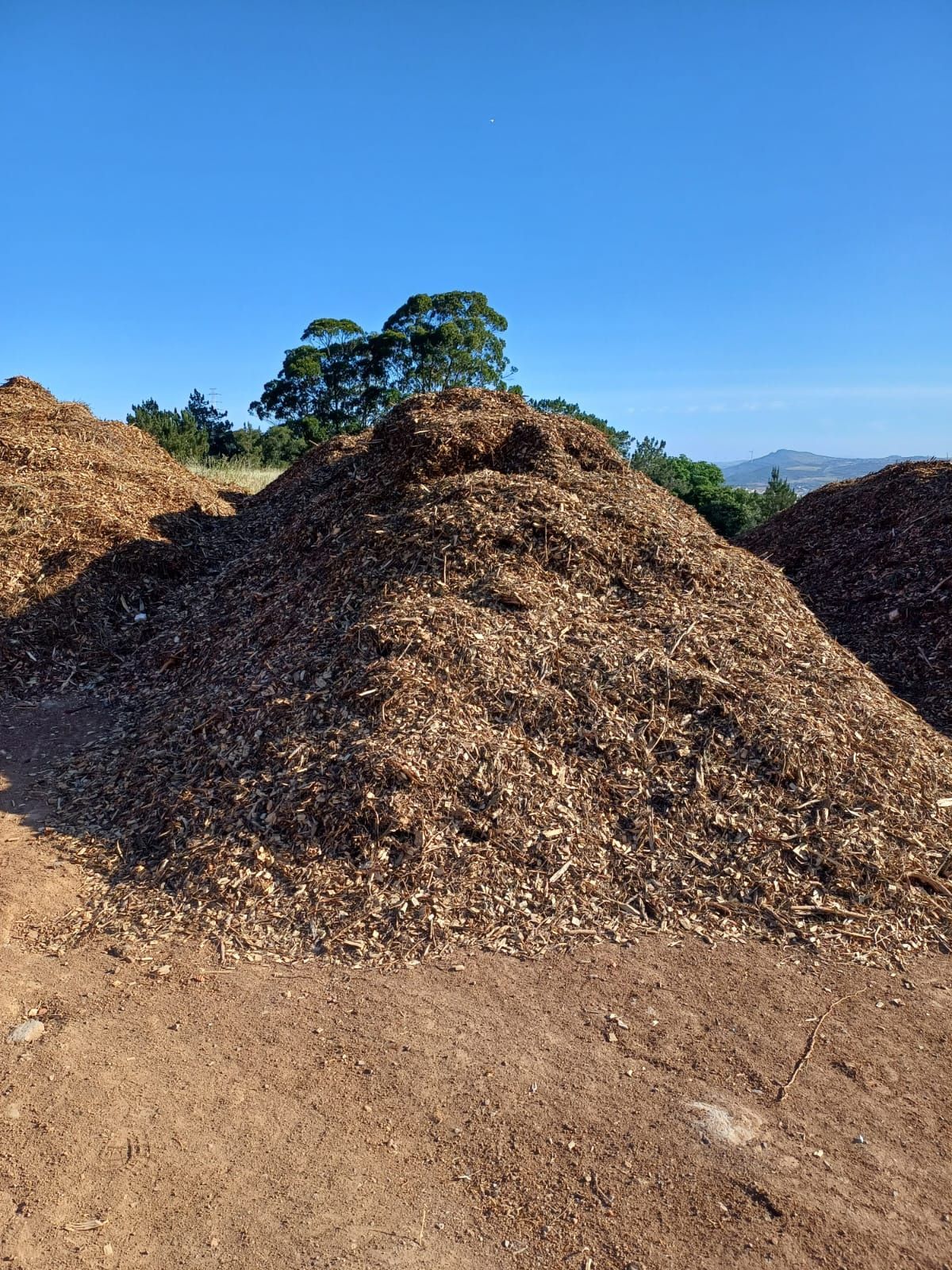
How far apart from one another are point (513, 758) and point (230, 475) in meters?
13.7

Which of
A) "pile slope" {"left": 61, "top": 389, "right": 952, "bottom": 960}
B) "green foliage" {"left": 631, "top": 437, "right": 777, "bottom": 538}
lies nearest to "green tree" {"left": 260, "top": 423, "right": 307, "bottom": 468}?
"green foliage" {"left": 631, "top": 437, "right": 777, "bottom": 538}

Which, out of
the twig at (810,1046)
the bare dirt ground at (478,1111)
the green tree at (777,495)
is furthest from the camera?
the green tree at (777,495)

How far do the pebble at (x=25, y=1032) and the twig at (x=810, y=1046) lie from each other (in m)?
→ 2.66

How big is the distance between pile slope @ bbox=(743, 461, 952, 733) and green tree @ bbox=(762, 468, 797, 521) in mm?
5846

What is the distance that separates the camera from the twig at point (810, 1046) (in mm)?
2828

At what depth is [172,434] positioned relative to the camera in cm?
1923

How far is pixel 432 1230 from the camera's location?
2.29 meters

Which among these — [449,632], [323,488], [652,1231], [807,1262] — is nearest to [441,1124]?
[652,1231]

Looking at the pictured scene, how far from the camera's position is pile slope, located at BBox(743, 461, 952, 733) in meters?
6.88

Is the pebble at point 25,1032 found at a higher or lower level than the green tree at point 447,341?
lower

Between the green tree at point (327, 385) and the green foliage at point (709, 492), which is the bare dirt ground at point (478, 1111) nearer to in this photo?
the green foliage at point (709, 492)

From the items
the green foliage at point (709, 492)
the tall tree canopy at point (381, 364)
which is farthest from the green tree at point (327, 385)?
the green foliage at point (709, 492)

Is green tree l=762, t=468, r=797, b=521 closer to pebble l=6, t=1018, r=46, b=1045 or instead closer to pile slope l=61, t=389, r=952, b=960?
pile slope l=61, t=389, r=952, b=960

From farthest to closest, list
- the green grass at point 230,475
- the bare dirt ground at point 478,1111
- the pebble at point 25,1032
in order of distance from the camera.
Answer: the green grass at point 230,475 → the pebble at point 25,1032 → the bare dirt ground at point 478,1111
